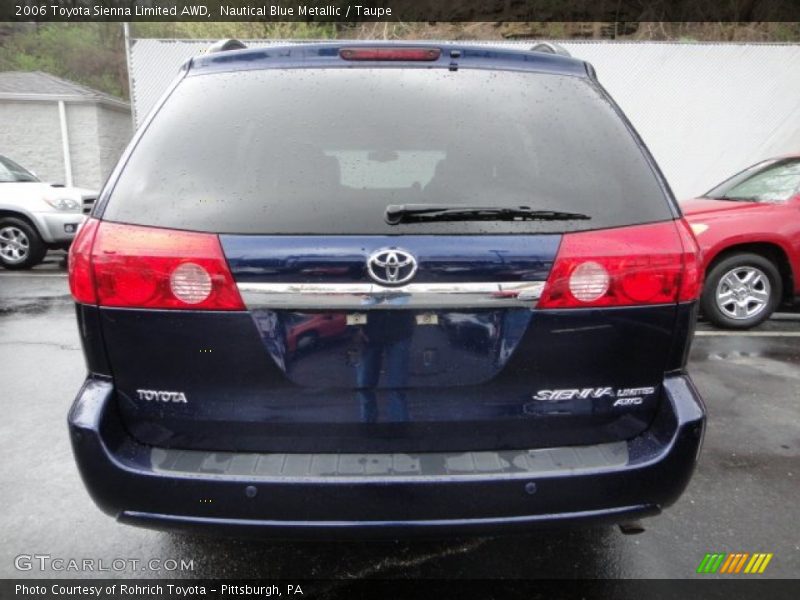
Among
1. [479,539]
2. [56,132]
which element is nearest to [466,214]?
[479,539]

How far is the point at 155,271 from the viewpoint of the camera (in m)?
1.69

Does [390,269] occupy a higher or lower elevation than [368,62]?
lower

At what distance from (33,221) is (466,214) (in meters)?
8.96

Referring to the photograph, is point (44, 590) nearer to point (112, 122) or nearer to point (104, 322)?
point (104, 322)

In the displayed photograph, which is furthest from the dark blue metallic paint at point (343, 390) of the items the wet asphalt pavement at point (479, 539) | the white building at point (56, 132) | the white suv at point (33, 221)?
the white building at point (56, 132)

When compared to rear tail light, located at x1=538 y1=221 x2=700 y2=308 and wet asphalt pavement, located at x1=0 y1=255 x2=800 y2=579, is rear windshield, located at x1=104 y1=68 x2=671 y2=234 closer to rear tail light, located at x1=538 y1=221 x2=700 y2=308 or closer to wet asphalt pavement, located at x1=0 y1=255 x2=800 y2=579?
rear tail light, located at x1=538 y1=221 x2=700 y2=308

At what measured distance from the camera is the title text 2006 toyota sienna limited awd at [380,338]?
1.67m

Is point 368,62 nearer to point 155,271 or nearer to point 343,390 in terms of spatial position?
point 155,271

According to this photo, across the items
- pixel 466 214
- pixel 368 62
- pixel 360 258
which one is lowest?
pixel 360 258

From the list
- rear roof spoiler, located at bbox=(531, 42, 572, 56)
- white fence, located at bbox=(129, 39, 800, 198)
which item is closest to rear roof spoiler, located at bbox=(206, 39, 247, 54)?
rear roof spoiler, located at bbox=(531, 42, 572, 56)

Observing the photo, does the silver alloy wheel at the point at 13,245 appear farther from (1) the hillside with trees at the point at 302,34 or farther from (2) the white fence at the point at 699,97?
(1) the hillside with trees at the point at 302,34

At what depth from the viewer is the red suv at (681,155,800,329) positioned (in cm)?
568

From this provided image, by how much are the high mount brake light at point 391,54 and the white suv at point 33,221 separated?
8.04 metres

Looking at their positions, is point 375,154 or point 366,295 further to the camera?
point 375,154
